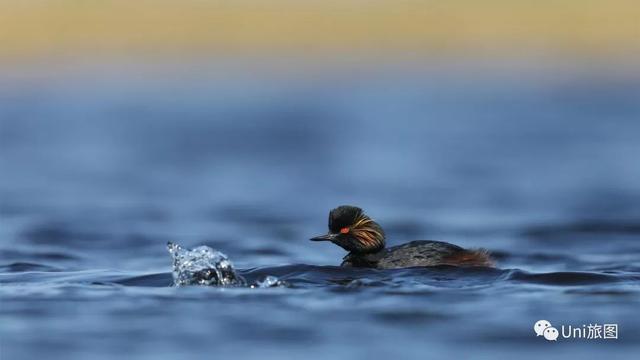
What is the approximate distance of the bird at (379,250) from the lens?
14.5 m

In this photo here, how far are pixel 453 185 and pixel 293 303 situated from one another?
Result: 411 inches

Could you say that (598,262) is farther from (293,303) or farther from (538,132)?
(538,132)

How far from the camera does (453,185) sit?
23312mm

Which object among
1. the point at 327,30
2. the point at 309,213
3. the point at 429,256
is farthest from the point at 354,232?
the point at 327,30

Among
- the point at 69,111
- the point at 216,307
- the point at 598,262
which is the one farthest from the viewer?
the point at 69,111

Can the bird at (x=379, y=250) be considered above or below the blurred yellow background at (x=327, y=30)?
below

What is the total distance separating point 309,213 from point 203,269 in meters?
6.75

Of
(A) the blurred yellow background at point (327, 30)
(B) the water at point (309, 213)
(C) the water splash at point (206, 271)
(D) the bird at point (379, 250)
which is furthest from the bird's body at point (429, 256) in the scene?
(A) the blurred yellow background at point (327, 30)

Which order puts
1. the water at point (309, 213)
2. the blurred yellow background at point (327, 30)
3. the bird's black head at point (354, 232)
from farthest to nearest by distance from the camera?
1. the blurred yellow background at point (327, 30)
2. the bird's black head at point (354, 232)
3. the water at point (309, 213)

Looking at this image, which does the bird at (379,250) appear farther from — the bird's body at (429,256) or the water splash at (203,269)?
the water splash at (203,269)

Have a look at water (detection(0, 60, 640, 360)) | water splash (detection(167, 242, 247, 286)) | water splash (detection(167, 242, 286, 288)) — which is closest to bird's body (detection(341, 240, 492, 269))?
water (detection(0, 60, 640, 360))

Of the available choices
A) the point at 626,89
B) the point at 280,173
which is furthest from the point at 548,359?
the point at 626,89

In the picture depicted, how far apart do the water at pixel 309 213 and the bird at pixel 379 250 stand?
0.73ft

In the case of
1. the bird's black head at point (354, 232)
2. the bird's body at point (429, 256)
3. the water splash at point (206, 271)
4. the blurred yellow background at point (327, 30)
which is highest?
the blurred yellow background at point (327, 30)
